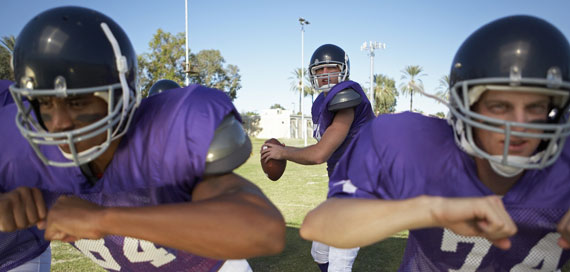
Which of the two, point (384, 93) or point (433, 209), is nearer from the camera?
point (433, 209)

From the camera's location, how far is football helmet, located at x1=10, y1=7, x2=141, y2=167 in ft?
5.08

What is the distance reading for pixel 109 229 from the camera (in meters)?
1.34

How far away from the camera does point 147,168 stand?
5.51ft

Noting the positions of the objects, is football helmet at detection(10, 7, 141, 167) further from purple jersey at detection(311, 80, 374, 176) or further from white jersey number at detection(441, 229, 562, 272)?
purple jersey at detection(311, 80, 374, 176)

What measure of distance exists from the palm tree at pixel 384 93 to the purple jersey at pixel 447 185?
48845 millimetres

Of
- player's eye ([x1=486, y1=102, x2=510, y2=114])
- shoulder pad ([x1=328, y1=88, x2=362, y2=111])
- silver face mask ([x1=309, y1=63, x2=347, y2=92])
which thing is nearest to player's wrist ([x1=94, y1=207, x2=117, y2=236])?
player's eye ([x1=486, y1=102, x2=510, y2=114])

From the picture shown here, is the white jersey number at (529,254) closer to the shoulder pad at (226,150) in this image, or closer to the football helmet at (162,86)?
the shoulder pad at (226,150)

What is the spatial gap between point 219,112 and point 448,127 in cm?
98

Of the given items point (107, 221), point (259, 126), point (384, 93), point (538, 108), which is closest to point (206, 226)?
point (107, 221)

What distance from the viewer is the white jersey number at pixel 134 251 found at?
184 centimetres

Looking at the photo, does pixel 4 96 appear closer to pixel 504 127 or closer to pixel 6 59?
pixel 504 127

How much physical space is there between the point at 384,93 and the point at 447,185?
50.3 m

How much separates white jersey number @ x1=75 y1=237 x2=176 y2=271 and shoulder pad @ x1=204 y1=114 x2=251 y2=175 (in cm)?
56

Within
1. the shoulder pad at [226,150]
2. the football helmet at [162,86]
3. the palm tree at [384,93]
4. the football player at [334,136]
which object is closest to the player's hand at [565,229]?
the shoulder pad at [226,150]
